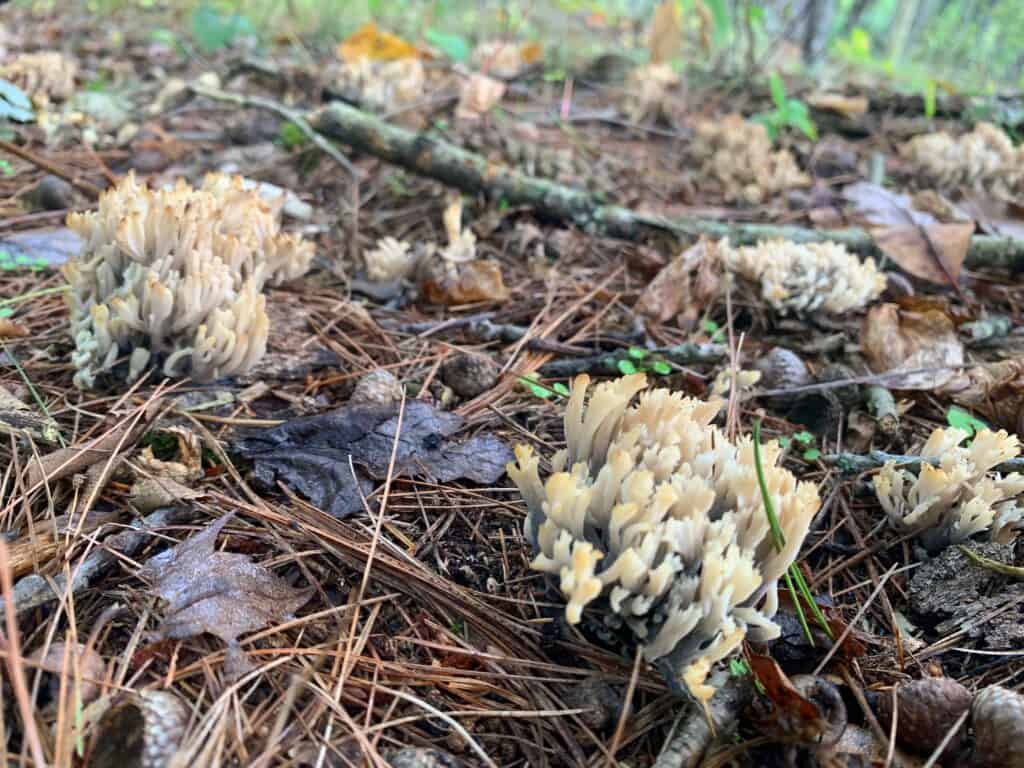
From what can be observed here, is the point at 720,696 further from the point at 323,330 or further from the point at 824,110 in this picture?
the point at 824,110

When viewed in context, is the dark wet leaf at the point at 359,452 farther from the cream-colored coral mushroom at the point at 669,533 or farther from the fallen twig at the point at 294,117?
the fallen twig at the point at 294,117

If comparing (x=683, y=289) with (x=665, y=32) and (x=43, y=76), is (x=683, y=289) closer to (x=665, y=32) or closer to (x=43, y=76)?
(x=665, y=32)

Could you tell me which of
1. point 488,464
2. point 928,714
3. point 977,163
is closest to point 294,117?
point 488,464

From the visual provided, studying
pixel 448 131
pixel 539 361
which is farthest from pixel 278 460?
pixel 448 131

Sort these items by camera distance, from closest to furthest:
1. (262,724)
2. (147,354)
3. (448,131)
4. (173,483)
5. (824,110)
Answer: (262,724) < (173,483) < (147,354) < (448,131) < (824,110)

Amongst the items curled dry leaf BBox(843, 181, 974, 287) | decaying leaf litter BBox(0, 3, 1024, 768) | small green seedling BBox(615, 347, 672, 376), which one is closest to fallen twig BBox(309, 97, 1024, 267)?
decaying leaf litter BBox(0, 3, 1024, 768)
